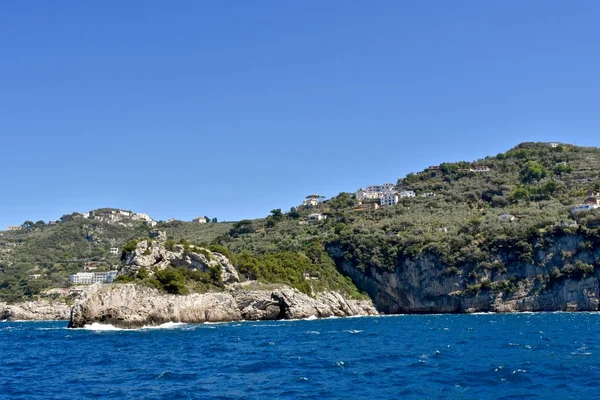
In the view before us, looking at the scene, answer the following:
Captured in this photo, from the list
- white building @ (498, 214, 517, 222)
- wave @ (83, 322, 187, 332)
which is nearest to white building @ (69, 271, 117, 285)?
wave @ (83, 322, 187, 332)

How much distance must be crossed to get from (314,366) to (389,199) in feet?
367

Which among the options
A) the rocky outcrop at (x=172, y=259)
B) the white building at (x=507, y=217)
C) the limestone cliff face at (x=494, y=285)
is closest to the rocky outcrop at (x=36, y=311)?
the rocky outcrop at (x=172, y=259)

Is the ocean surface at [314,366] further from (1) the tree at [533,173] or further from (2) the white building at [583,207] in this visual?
(1) the tree at [533,173]

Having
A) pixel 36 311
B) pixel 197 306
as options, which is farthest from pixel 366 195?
pixel 197 306

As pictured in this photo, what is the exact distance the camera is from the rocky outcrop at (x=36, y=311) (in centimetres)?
11712

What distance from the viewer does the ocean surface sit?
1020 inches

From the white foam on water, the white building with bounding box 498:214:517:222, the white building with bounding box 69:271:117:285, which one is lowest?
the white foam on water

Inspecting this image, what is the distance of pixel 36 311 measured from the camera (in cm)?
11762

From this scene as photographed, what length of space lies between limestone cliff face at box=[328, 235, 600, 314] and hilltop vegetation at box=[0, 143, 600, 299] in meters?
0.41

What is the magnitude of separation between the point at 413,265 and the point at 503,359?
62302 mm

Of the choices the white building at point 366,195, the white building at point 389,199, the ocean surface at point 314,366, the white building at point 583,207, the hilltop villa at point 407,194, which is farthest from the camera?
the white building at point 366,195

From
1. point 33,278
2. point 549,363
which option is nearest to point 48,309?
point 33,278

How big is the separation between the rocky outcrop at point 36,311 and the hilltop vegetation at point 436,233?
12.3m

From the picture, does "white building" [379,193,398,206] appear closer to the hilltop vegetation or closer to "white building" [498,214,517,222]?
the hilltop vegetation
